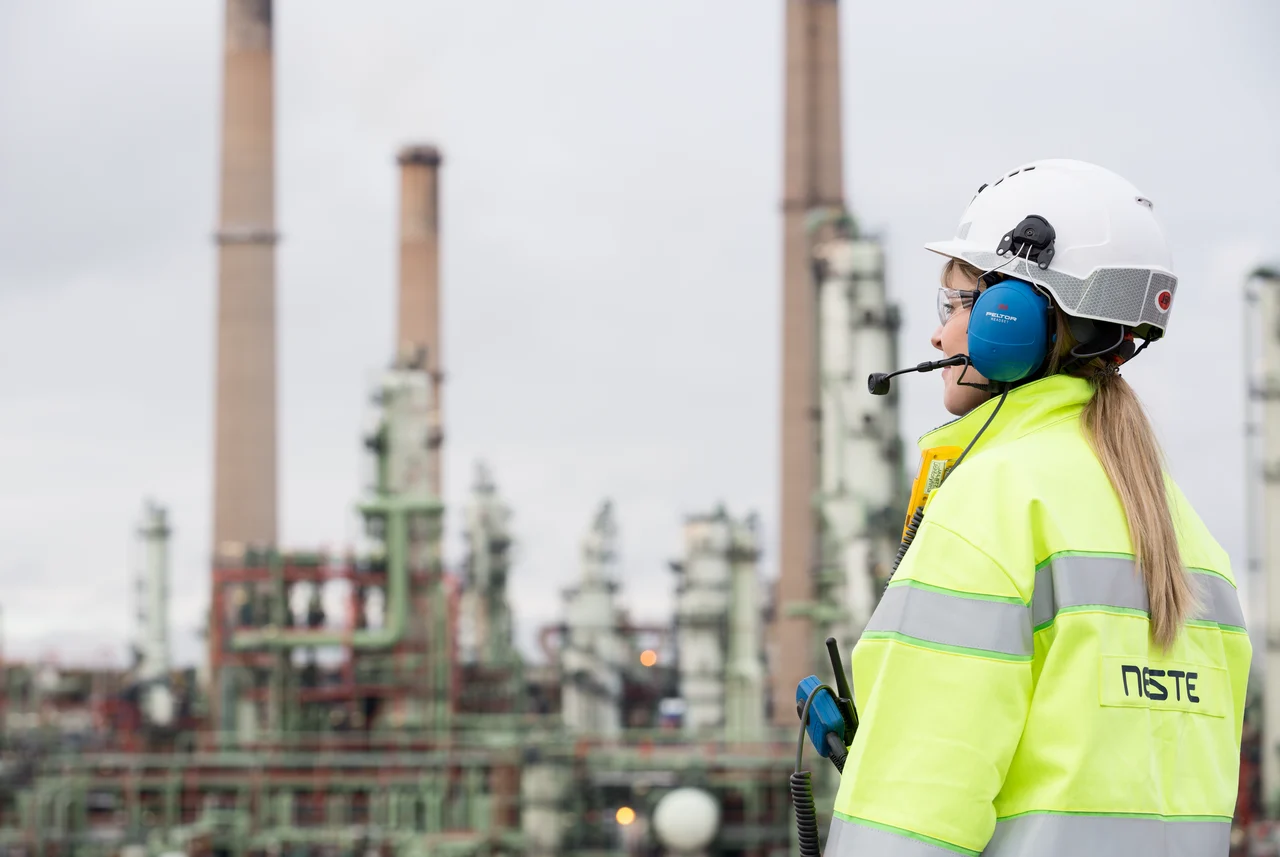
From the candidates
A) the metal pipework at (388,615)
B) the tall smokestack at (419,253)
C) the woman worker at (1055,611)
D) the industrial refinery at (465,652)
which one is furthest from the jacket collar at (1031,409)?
the tall smokestack at (419,253)

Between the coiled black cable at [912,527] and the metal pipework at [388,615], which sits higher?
the coiled black cable at [912,527]

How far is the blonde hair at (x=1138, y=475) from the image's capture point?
6.49ft

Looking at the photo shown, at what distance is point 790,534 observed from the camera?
32.7 metres

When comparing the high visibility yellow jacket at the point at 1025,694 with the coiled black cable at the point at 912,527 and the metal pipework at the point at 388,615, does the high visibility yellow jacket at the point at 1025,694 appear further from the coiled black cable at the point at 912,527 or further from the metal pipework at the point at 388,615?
the metal pipework at the point at 388,615

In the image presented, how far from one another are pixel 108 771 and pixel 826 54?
17369 millimetres

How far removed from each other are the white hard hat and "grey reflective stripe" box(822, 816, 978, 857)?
2.11 ft

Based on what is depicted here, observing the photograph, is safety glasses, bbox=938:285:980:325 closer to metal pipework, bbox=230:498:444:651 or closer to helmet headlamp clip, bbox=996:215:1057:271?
helmet headlamp clip, bbox=996:215:1057:271

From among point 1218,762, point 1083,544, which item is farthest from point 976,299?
point 1218,762

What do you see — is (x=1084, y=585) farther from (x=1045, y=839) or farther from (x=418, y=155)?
(x=418, y=155)

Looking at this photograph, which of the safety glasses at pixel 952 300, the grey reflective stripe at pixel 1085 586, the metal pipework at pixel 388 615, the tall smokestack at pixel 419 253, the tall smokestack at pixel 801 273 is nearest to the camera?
the grey reflective stripe at pixel 1085 586

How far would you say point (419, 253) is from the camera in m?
41.3

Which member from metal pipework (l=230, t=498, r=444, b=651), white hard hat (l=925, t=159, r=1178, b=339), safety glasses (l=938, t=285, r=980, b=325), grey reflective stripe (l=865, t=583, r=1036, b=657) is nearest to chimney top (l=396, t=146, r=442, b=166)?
metal pipework (l=230, t=498, r=444, b=651)

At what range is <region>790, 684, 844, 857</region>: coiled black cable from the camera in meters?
2.12

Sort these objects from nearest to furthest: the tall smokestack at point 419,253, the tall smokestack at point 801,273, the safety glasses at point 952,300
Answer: the safety glasses at point 952,300
the tall smokestack at point 801,273
the tall smokestack at point 419,253
